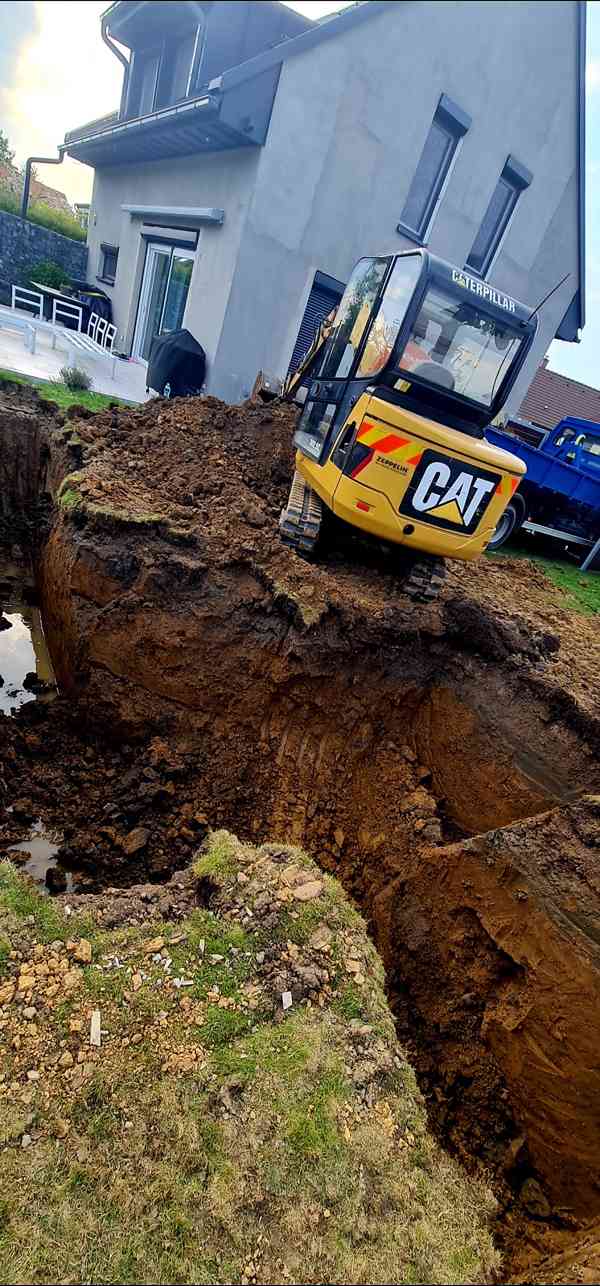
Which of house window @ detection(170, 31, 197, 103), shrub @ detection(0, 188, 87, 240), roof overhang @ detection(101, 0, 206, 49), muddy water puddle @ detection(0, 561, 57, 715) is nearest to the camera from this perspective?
roof overhang @ detection(101, 0, 206, 49)

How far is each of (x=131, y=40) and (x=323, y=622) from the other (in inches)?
164

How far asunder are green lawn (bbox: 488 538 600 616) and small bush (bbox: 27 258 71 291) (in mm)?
11772

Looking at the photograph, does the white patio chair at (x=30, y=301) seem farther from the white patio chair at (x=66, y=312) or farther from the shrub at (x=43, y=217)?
the shrub at (x=43, y=217)

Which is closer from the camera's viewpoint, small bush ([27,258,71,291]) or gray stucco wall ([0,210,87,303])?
small bush ([27,258,71,291])

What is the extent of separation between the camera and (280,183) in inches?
309

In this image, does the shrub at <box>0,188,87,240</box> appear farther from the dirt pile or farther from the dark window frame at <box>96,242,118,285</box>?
the dirt pile

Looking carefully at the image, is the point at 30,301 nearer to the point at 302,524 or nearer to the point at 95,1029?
the point at 302,524

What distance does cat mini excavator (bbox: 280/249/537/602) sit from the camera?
409 centimetres

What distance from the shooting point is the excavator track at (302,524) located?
193 inches

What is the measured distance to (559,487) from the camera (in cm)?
863

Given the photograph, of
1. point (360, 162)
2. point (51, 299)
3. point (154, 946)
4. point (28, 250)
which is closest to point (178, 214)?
point (360, 162)

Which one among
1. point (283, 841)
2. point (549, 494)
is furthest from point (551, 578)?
point (283, 841)

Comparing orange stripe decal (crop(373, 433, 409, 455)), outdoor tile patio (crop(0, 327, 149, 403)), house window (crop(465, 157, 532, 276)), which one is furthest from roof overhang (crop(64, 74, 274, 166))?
orange stripe decal (crop(373, 433, 409, 455))

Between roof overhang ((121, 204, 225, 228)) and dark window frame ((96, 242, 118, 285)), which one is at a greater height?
roof overhang ((121, 204, 225, 228))
